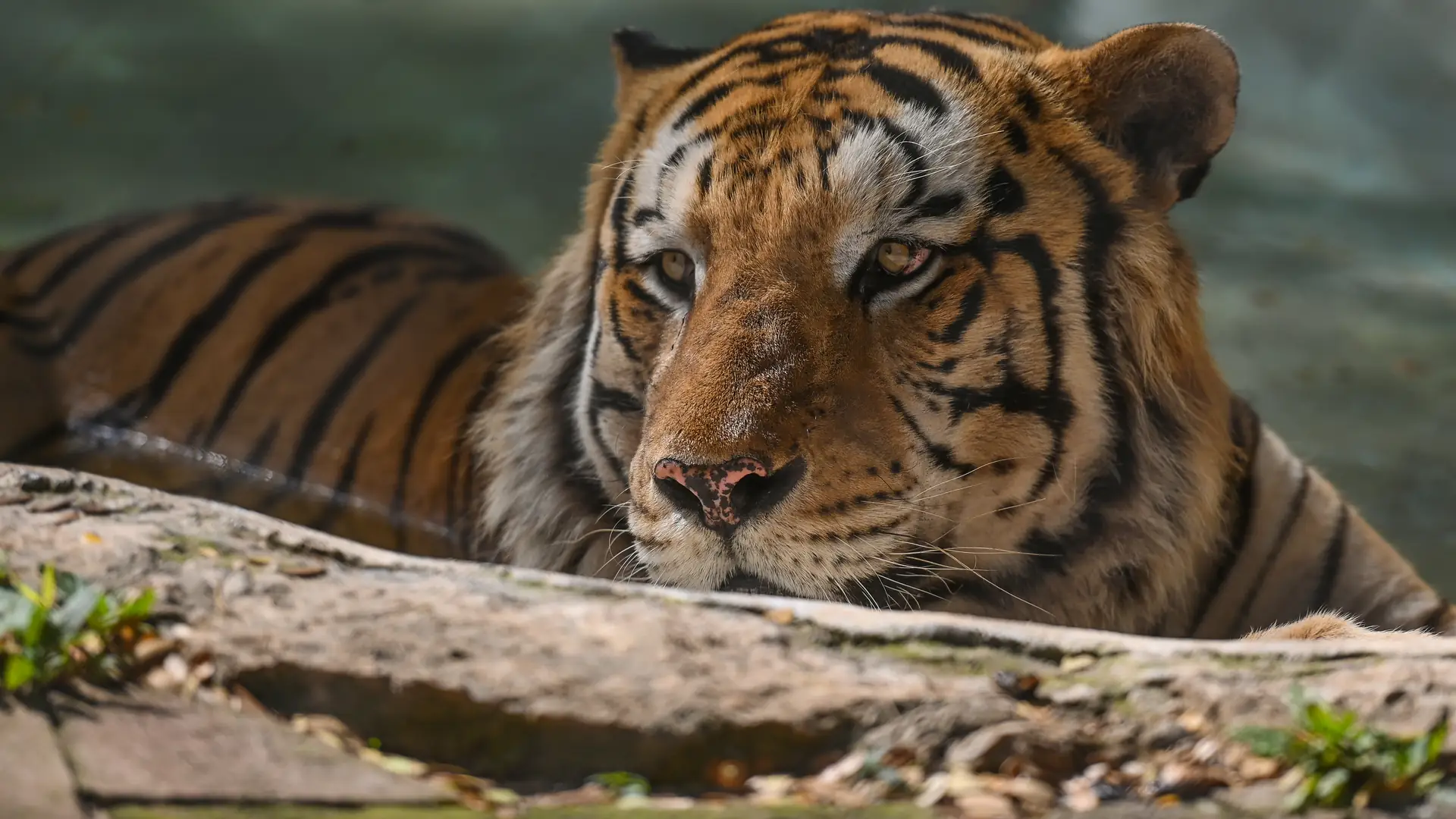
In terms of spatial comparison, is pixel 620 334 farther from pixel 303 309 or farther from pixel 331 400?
pixel 303 309

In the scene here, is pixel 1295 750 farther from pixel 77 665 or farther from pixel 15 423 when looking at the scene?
pixel 15 423

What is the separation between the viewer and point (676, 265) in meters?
2.33

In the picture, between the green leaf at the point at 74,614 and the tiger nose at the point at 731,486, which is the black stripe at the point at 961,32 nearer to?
the tiger nose at the point at 731,486

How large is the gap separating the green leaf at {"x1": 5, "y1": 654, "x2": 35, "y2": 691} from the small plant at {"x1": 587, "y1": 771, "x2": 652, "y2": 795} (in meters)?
0.55

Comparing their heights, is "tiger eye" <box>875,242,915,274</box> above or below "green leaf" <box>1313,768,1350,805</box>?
above

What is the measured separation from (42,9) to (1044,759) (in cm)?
575

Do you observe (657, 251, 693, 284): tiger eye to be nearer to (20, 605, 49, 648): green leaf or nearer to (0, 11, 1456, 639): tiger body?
(0, 11, 1456, 639): tiger body

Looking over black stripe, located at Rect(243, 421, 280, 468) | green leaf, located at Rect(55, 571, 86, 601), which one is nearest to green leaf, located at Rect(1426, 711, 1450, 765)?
green leaf, located at Rect(55, 571, 86, 601)

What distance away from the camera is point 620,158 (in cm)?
264

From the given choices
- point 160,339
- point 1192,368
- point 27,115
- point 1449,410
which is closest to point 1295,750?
point 1192,368

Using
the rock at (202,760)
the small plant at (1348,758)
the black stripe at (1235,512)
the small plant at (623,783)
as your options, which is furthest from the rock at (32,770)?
the black stripe at (1235,512)

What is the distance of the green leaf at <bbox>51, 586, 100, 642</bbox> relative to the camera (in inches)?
58.6

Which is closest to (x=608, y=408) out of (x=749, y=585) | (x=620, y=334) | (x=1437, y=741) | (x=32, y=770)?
(x=620, y=334)

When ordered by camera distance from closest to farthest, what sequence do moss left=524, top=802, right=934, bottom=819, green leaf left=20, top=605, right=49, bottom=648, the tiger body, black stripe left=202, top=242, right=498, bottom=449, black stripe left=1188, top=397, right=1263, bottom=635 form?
moss left=524, top=802, right=934, bottom=819, green leaf left=20, top=605, right=49, bottom=648, the tiger body, black stripe left=1188, top=397, right=1263, bottom=635, black stripe left=202, top=242, right=498, bottom=449
